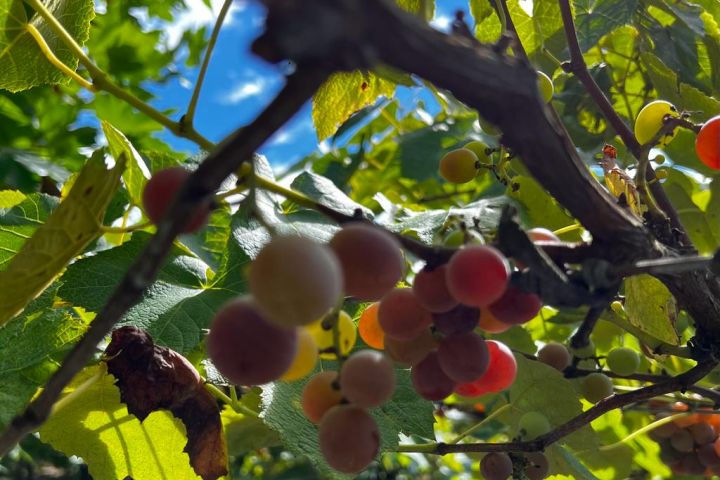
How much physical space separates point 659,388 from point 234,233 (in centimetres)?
71

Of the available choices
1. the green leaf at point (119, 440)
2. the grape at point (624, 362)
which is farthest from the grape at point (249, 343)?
the grape at point (624, 362)

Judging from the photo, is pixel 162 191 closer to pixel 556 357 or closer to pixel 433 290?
pixel 433 290

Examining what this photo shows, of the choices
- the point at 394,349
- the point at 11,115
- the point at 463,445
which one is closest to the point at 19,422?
the point at 394,349

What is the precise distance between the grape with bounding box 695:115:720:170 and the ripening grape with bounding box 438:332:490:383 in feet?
1.65

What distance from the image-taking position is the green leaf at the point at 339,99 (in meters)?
1.30

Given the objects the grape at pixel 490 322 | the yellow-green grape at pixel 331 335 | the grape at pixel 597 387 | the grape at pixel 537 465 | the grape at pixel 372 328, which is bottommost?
the grape at pixel 537 465

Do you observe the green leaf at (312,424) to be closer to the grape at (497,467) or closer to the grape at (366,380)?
the grape at (497,467)

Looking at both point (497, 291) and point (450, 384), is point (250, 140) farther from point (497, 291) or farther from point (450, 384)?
point (450, 384)

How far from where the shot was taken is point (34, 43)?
45.4 inches

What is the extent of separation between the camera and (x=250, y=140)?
46 cm

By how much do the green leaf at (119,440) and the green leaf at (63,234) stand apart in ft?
1.57

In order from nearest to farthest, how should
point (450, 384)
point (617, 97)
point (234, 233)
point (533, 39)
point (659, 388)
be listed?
1. point (450, 384)
2. point (234, 233)
3. point (659, 388)
4. point (533, 39)
5. point (617, 97)

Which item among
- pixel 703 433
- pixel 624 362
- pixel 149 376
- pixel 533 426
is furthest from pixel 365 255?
pixel 703 433

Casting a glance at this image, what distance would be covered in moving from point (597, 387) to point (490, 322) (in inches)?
28.9
